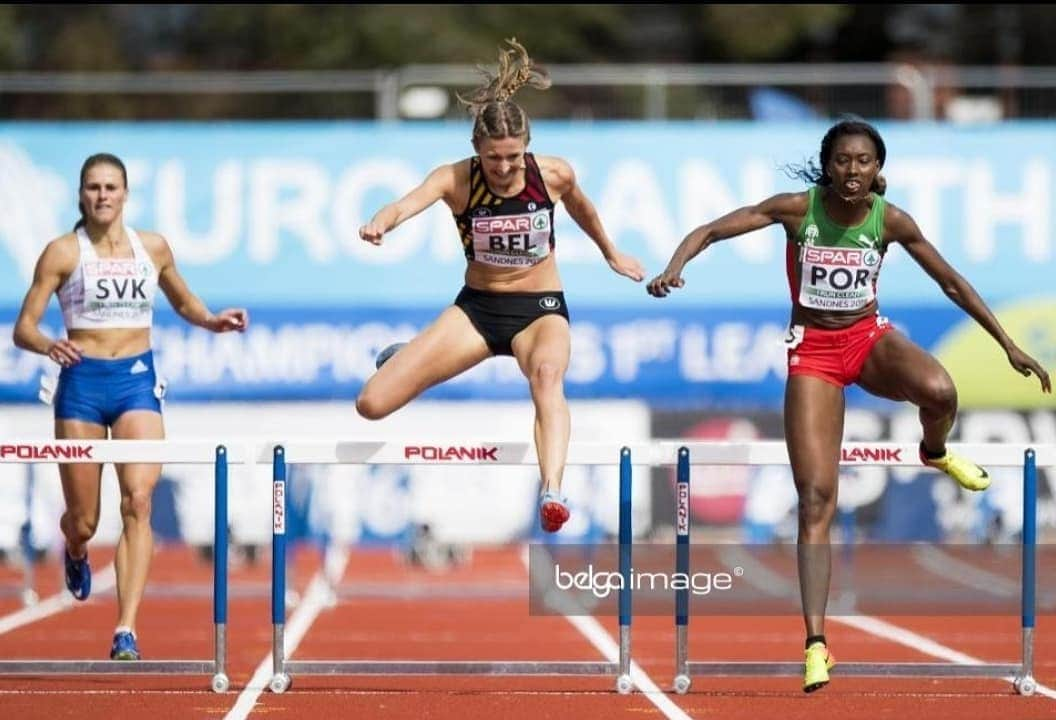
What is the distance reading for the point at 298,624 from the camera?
13031 millimetres

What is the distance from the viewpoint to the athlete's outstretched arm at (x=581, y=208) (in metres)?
8.99

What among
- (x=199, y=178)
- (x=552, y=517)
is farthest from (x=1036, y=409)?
(x=552, y=517)

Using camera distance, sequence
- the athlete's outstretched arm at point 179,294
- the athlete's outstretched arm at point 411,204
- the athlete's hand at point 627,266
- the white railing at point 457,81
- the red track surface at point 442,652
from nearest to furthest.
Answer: the athlete's outstretched arm at point 411,204
the red track surface at point 442,652
the athlete's hand at point 627,266
the athlete's outstretched arm at point 179,294
the white railing at point 457,81

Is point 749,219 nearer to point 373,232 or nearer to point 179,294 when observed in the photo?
point 373,232

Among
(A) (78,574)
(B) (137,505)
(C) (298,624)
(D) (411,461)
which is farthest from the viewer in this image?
(C) (298,624)

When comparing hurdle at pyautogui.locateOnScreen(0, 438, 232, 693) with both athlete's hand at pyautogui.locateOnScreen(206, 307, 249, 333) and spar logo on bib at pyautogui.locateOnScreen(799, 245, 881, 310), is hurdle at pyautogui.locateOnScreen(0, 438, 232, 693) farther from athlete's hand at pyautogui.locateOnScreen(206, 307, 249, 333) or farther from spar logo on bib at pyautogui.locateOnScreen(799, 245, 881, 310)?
spar logo on bib at pyautogui.locateOnScreen(799, 245, 881, 310)

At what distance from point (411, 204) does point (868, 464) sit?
2.24 m

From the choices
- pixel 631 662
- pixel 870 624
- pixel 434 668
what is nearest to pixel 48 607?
pixel 631 662

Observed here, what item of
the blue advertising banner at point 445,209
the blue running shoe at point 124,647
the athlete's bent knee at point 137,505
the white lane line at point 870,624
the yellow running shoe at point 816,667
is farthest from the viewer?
the blue advertising banner at point 445,209

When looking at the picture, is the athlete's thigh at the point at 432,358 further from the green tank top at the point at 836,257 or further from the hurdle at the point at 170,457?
the green tank top at the point at 836,257

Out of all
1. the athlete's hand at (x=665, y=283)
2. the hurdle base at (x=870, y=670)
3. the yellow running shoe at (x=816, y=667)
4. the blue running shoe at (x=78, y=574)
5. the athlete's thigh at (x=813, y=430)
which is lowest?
the hurdle base at (x=870, y=670)

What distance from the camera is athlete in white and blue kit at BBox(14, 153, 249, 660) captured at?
9484mm

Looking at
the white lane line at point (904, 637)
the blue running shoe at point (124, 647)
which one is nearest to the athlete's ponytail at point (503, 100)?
the blue running shoe at point (124, 647)

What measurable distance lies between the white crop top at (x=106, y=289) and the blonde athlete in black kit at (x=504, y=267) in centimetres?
128
